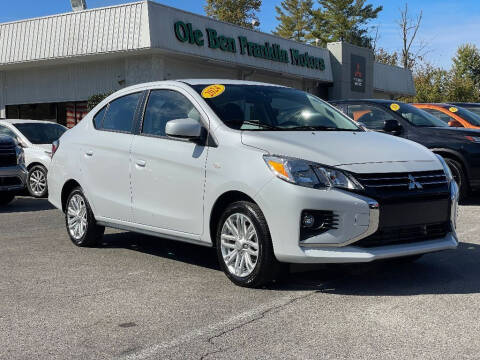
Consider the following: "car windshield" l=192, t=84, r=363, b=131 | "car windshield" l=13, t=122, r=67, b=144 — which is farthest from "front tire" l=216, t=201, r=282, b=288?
"car windshield" l=13, t=122, r=67, b=144

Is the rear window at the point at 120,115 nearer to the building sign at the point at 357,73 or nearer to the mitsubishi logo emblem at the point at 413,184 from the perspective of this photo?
the mitsubishi logo emblem at the point at 413,184

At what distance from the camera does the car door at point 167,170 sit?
5.54 metres

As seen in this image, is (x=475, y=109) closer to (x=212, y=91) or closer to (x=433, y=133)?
(x=433, y=133)

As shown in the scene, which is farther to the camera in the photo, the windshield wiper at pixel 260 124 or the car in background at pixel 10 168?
the car in background at pixel 10 168

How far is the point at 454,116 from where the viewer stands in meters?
12.4

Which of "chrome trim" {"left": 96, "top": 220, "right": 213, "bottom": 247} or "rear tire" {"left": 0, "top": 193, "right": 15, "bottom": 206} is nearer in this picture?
"chrome trim" {"left": 96, "top": 220, "right": 213, "bottom": 247}

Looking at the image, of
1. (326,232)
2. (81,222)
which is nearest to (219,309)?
(326,232)

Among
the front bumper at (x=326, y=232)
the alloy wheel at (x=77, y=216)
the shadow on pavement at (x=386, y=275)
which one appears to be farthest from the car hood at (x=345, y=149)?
the alloy wheel at (x=77, y=216)

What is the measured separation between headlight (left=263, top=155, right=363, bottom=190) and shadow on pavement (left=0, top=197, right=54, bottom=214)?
691 cm

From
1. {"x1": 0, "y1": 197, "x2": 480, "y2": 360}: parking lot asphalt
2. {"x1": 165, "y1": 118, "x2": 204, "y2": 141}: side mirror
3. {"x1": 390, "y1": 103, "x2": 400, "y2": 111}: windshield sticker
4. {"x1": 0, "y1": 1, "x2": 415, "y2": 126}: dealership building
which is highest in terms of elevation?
A: {"x1": 0, "y1": 1, "x2": 415, "y2": 126}: dealership building

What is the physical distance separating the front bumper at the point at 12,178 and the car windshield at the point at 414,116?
6249 mm

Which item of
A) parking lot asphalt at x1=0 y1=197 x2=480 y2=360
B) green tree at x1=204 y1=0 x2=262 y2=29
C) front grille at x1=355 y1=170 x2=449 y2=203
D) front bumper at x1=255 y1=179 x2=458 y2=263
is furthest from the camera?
green tree at x1=204 y1=0 x2=262 y2=29

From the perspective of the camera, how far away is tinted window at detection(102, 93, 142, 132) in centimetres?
654

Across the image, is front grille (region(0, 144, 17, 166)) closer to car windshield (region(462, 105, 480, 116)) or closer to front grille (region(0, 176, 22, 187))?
front grille (region(0, 176, 22, 187))
